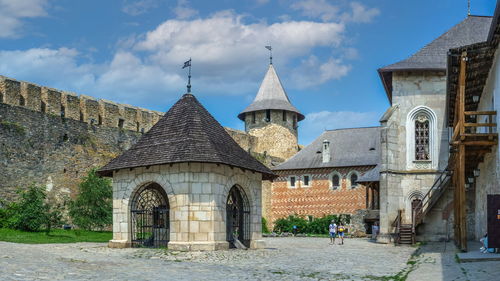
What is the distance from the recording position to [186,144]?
18.3m

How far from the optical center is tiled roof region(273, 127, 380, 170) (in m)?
43.2

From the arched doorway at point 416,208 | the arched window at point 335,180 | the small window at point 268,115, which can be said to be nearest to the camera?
the arched doorway at point 416,208

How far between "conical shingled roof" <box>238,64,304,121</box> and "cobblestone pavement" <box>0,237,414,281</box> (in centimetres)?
3133

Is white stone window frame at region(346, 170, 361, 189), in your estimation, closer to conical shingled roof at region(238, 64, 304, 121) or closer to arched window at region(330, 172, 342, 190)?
arched window at region(330, 172, 342, 190)

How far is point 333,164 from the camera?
143 ft

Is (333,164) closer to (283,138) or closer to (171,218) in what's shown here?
(283,138)

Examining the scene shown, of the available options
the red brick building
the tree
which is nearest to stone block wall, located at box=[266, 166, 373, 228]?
the red brick building

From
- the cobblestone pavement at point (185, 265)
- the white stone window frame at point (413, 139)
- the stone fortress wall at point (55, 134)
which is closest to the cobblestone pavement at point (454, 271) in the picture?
the cobblestone pavement at point (185, 265)

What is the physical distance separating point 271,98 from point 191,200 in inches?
1278

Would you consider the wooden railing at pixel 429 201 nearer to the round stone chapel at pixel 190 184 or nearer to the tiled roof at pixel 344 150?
the round stone chapel at pixel 190 184

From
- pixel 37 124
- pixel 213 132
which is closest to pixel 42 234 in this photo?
pixel 37 124

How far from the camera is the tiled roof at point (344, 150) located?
142ft

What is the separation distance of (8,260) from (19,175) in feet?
52.3

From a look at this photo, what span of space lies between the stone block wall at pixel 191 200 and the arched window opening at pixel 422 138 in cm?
985
